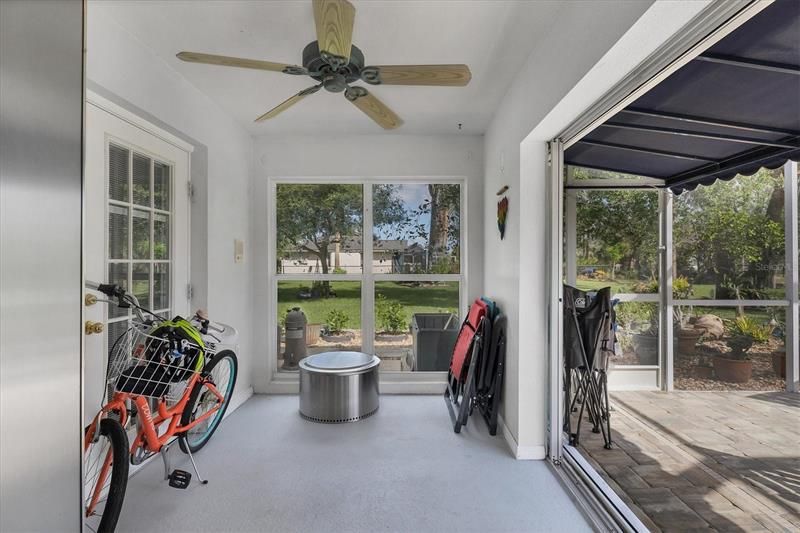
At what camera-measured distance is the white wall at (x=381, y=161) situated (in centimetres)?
368

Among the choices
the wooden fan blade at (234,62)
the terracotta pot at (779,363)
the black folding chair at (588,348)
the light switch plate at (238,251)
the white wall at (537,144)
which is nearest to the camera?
the white wall at (537,144)

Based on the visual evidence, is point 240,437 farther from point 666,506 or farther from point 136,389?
point 666,506

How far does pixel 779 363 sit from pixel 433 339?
2749mm

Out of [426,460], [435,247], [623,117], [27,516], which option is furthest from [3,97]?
[435,247]

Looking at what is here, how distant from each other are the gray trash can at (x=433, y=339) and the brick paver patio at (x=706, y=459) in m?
1.40

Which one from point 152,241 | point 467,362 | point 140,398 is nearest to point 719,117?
point 467,362

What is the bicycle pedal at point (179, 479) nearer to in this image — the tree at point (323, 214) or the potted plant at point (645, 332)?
the tree at point (323, 214)

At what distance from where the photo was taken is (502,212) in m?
2.83

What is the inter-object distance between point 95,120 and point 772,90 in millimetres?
→ 3420

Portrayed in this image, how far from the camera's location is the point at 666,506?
1.99 m

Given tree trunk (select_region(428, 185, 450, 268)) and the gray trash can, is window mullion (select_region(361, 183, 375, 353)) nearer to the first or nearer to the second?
the gray trash can

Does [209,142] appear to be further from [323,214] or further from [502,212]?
[502,212]

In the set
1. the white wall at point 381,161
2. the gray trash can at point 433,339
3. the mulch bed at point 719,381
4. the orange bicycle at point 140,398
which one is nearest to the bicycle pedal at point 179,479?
the orange bicycle at point 140,398

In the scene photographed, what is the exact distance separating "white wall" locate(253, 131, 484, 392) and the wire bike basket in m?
1.73
